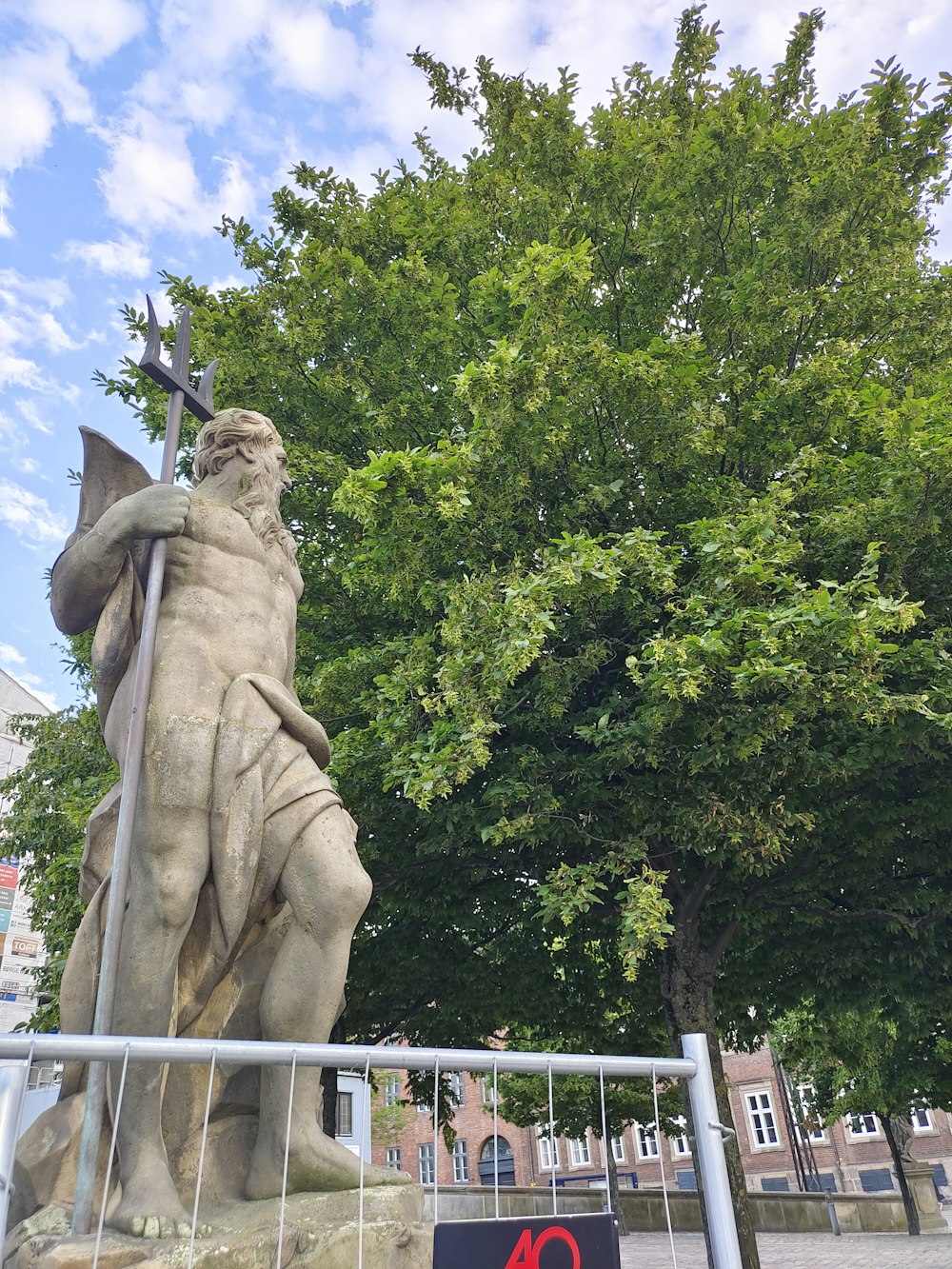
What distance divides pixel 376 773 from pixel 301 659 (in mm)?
1658

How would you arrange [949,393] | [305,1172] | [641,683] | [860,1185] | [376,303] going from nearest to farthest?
[305,1172]
[641,683]
[949,393]
[376,303]
[860,1185]

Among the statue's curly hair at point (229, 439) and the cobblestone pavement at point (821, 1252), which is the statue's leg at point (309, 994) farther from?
the cobblestone pavement at point (821, 1252)

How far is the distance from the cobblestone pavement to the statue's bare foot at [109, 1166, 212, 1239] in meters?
10.4

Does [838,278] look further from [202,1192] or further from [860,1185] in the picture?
[860,1185]

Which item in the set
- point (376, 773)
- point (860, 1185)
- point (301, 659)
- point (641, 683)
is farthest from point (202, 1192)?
point (860, 1185)

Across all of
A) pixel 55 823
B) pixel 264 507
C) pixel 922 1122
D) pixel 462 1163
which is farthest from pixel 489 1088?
pixel 462 1163

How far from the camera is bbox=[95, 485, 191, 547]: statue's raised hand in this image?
11.8 ft

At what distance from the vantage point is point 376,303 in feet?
30.5

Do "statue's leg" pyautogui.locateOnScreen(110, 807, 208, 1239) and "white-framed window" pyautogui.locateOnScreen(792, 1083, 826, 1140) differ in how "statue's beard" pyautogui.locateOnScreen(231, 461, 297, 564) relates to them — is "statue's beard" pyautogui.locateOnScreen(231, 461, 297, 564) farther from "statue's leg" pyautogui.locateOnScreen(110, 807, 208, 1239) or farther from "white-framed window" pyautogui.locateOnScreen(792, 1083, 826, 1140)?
"white-framed window" pyautogui.locateOnScreen(792, 1083, 826, 1140)

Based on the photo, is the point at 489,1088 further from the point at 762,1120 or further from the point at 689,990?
the point at 762,1120

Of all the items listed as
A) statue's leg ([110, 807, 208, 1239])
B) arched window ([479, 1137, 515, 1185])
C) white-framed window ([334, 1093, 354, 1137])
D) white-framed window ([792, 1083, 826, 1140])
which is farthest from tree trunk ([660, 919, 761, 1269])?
arched window ([479, 1137, 515, 1185])

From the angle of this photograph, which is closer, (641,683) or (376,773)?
(641,683)

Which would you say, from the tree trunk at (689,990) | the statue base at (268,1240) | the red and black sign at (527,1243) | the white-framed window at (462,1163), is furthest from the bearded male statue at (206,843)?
the white-framed window at (462,1163)

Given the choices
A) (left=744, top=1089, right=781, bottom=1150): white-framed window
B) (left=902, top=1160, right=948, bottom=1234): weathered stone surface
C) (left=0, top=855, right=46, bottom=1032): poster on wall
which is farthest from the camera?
(left=744, top=1089, right=781, bottom=1150): white-framed window
